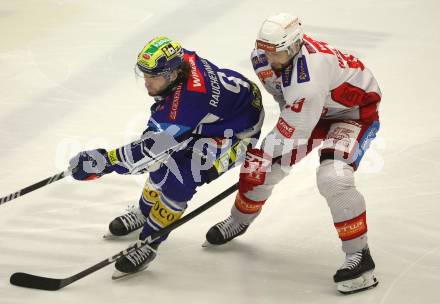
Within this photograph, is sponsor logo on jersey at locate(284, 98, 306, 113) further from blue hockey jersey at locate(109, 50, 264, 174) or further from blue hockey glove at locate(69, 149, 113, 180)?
blue hockey glove at locate(69, 149, 113, 180)

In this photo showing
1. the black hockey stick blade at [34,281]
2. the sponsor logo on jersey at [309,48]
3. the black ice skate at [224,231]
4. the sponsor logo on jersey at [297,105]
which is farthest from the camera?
the black ice skate at [224,231]

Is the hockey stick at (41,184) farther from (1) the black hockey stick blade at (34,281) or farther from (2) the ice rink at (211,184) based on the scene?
(1) the black hockey stick blade at (34,281)

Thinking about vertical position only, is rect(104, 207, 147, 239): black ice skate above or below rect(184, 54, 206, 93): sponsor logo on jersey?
below

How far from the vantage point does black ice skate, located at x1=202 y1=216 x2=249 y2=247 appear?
167 inches

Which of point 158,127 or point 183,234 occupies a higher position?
point 158,127

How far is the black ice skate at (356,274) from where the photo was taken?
381cm

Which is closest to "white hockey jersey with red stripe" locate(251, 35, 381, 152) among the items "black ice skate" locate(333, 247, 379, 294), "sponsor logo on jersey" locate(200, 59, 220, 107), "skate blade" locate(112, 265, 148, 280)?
"sponsor logo on jersey" locate(200, 59, 220, 107)

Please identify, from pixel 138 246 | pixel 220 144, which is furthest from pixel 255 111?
pixel 138 246

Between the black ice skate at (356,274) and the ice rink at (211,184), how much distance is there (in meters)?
0.04

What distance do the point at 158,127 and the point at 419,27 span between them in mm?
3271

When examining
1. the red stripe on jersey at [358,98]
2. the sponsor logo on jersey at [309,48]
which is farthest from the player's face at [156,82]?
the red stripe on jersey at [358,98]

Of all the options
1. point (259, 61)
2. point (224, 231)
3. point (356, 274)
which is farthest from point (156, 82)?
point (356, 274)

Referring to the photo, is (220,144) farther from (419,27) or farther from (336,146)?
(419,27)

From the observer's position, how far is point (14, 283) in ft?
12.8
